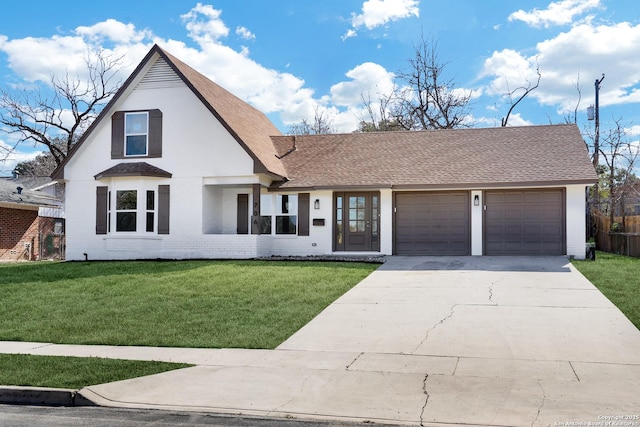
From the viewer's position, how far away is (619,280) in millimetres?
13461

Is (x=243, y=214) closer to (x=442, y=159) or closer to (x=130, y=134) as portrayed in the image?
(x=130, y=134)

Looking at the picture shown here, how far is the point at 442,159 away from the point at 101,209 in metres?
12.4

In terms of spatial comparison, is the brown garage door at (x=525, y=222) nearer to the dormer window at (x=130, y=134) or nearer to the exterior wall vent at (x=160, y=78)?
the exterior wall vent at (x=160, y=78)

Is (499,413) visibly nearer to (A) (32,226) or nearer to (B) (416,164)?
(B) (416,164)

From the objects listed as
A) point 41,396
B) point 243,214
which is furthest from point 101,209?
point 41,396

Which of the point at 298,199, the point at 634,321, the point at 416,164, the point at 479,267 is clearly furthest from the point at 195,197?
the point at 634,321

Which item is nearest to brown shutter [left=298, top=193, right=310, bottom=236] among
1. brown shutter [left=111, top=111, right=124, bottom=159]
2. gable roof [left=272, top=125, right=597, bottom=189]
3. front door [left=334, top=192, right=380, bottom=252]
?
gable roof [left=272, top=125, right=597, bottom=189]

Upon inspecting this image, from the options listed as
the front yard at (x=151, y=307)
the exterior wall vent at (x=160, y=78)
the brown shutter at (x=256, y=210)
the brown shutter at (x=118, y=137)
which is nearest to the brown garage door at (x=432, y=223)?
the front yard at (x=151, y=307)

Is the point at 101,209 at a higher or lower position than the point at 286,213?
higher

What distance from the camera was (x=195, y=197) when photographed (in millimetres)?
19938

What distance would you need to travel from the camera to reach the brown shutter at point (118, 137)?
20.7 metres

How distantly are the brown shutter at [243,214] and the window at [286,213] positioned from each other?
1380mm

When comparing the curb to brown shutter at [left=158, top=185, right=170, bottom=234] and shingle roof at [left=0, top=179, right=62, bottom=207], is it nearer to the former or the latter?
brown shutter at [left=158, top=185, right=170, bottom=234]

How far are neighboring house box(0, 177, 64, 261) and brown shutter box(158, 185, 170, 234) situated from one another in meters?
8.80
